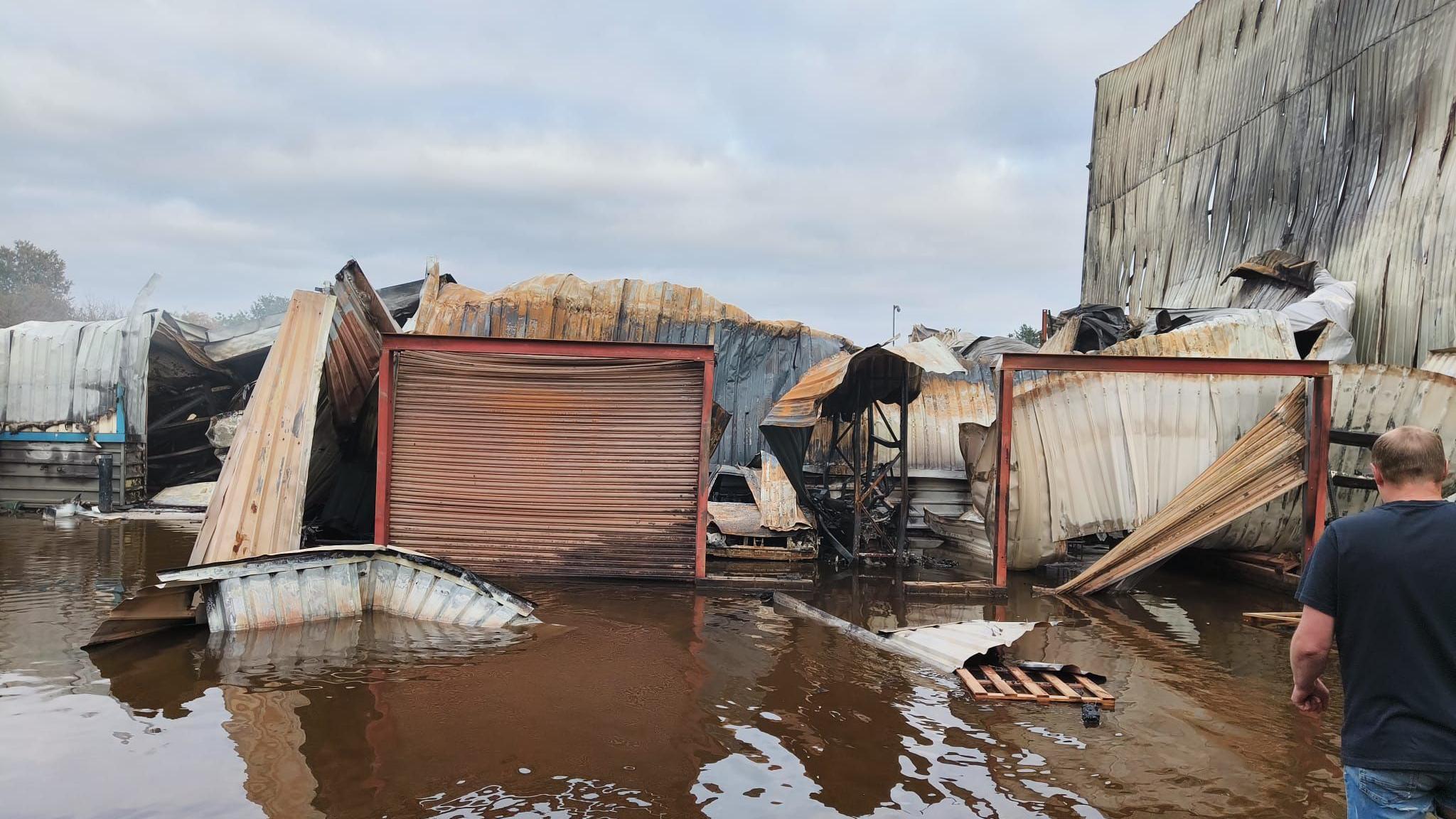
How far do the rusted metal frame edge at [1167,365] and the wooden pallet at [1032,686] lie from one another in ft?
14.9

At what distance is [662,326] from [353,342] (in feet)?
21.0

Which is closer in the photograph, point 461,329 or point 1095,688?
point 1095,688

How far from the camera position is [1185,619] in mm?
9414

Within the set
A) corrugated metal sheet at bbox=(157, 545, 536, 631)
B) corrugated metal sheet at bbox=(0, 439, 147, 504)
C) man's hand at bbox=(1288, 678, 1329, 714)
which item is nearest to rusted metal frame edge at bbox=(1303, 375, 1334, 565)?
man's hand at bbox=(1288, 678, 1329, 714)

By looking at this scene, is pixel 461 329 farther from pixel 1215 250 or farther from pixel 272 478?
pixel 1215 250

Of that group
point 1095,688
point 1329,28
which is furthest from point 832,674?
point 1329,28

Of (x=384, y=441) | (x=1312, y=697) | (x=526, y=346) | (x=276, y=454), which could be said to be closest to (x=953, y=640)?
(x=1312, y=697)

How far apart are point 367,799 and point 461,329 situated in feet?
42.1

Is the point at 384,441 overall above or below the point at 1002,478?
above

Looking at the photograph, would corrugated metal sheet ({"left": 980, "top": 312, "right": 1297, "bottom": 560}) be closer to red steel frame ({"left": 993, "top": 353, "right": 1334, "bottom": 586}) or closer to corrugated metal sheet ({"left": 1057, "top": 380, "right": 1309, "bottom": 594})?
corrugated metal sheet ({"left": 1057, "top": 380, "right": 1309, "bottom": 594})

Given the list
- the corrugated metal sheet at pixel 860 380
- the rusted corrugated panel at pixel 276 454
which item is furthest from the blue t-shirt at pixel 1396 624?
the rusted corrugated panel at pixel 276 454

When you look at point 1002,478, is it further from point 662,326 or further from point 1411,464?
point 662,326

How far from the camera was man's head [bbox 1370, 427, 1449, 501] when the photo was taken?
8.96ft

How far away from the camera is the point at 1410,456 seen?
2.76 metres
